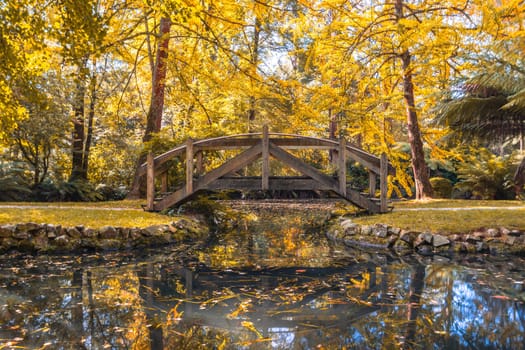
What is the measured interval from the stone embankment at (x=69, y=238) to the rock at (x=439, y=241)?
4529mm

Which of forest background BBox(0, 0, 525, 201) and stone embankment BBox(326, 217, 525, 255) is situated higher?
forest background BBox(0, 0, 525, 201)

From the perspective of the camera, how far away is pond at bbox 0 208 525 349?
10.2 feet

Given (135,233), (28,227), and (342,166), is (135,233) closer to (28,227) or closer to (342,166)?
(28,227)

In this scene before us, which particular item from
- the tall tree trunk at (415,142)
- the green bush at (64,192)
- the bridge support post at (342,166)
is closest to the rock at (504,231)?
the bridge support post at (342,166)

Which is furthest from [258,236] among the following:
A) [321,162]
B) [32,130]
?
[321,162]

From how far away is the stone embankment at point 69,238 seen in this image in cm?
655

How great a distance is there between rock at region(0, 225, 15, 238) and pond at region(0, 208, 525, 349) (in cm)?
45

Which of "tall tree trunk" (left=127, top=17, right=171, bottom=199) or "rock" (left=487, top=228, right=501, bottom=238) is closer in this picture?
"rock" (left=487, top=228, right=501, bottom=238)

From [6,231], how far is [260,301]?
15.3 feet

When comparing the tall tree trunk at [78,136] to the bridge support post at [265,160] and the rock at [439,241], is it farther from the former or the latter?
the rock at [439,241]

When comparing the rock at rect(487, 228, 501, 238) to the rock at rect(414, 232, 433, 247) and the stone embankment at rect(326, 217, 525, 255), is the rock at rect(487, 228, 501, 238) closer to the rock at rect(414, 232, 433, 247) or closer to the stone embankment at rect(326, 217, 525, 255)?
the stone embankment at rect(326, 217, 525, 255)

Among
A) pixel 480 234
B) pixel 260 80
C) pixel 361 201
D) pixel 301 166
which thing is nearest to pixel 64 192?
pixel 260 80

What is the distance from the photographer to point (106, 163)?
605 inches

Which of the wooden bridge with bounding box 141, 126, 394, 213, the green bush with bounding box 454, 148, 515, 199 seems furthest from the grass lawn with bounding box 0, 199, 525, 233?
the green bush with bounding box 454, 148, 515, 199
